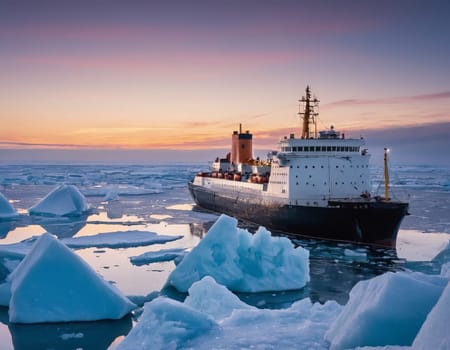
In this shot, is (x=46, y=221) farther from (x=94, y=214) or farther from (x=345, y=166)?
(x=345, y=166)

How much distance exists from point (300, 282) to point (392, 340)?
286 inches

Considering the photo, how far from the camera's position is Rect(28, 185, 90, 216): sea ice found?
2533 centimetres

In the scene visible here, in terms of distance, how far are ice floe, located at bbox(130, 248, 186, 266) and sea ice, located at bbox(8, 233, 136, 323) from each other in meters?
4.94

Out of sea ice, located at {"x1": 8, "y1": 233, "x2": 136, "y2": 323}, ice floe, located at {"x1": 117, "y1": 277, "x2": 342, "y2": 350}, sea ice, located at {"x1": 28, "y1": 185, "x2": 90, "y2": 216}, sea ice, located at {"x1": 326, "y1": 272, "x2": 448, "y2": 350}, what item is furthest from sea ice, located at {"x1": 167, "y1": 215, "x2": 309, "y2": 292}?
sea ice, located at {"x1": 28, "y1": 185, "x2": 90, "y2": 216}

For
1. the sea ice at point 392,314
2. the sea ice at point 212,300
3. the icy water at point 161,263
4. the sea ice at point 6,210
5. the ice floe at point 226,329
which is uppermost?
the sea ice at point 392,314

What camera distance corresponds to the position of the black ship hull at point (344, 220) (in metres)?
17.1

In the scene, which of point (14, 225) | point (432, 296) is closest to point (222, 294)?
point (432, 296)

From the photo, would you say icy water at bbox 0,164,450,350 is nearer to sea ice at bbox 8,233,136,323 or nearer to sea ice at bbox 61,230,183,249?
sea ice at bbox 8,233,136,323

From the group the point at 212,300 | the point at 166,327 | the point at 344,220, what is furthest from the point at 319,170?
the point at 166,327

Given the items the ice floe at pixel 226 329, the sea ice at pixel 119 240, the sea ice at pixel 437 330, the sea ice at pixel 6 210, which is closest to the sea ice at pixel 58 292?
the ice floe at pixel 226 329

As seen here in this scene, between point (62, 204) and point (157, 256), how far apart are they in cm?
1313

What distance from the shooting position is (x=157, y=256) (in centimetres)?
1474

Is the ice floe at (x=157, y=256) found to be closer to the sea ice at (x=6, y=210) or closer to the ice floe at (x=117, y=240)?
the ice floe at (x=117, y=240)

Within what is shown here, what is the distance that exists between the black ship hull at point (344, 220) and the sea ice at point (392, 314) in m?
12.9
